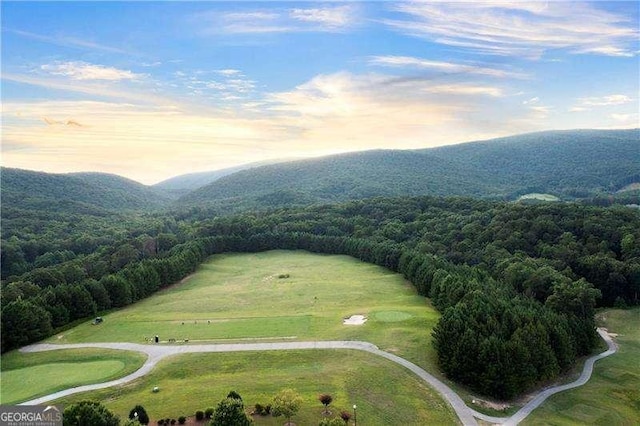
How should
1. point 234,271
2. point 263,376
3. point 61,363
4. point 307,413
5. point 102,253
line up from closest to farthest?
1. point 307,413
2. point 263,376
3. point 61,363
4. point 234,271
5. point 102,253

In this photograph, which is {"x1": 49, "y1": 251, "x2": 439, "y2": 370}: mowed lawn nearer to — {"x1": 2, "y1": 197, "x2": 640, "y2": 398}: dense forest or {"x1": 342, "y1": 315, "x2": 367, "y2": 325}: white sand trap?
{"x1": 342, "y1": 315, "x2": 367, "y2": 325}: white sand trap

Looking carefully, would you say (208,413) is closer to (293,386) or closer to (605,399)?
(293,386)

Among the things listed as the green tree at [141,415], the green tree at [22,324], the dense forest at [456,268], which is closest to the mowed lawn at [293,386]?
the green tree at [141,415]

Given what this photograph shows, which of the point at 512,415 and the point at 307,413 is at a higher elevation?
the point at 307,413

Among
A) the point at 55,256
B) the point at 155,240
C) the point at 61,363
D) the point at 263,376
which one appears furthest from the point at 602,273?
the point at 55,256

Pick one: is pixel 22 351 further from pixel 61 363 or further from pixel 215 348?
pixel 215 348

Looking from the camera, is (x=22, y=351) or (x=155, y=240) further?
(x=155, y=240)

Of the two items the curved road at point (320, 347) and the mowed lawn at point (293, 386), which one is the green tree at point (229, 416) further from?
the curved road at point (320, 347)
